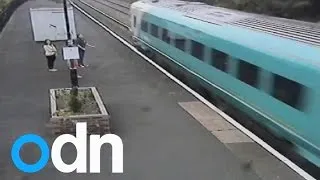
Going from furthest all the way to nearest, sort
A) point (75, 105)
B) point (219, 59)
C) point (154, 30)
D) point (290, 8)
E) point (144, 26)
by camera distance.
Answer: point (290, 8) → point (144, 26) → point (154, 30) → point (219, 59) → point (75, 105)

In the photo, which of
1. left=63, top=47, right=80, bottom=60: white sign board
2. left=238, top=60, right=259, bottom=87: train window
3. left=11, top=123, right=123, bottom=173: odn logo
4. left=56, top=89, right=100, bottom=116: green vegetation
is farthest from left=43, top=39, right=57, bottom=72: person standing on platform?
left=238, top=60, right=259, bottom=87: train window

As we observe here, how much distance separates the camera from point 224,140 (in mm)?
12562

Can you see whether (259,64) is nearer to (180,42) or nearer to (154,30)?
(180,42)

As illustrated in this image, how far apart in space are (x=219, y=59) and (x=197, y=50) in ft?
7.48

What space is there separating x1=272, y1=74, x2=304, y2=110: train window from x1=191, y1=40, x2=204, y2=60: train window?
18.7 feet

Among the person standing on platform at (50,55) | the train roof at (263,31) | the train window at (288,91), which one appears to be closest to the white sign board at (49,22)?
the person standing on platform at (50,55)

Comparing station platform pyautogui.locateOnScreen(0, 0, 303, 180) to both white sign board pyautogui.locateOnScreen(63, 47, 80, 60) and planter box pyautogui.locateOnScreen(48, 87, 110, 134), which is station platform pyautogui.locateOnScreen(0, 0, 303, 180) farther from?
white sign board pyautogui.locateOnScreen(63, 47, 80, 60)

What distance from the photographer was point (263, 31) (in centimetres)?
1475

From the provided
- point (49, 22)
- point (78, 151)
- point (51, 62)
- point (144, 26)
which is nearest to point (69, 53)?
point (78, 151)

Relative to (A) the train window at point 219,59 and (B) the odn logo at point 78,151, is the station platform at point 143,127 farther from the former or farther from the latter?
(A) the train window at point 219,59

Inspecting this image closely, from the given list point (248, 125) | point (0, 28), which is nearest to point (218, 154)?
point (248, 125)

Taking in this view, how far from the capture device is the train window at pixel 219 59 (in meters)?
15.7

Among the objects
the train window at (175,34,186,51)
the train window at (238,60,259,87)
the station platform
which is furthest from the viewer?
the train window at (175,34,186,51)

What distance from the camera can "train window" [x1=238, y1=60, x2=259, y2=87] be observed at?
1350 centimetres
